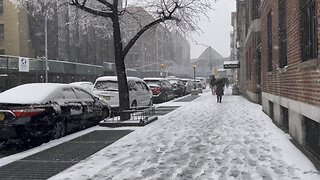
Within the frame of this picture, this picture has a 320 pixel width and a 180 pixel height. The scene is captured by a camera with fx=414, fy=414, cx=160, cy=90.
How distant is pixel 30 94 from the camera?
9.85 metres

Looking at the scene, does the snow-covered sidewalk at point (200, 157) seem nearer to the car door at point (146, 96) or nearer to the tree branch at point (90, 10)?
the tree branch at point (90, 10)

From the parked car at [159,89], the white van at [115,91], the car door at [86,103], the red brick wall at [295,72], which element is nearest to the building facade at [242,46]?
the parked car at [159,89]

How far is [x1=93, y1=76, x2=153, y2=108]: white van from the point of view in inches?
641

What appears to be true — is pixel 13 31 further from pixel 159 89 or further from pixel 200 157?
pixel 200 157

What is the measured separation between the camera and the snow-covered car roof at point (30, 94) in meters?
9.32

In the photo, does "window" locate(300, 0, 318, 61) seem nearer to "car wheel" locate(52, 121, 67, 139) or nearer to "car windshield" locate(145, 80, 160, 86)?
"car wheel" locate(52, 121, 67, 139)

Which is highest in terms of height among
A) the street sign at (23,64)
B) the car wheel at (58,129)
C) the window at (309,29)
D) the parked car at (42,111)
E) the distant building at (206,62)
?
the distant building at (206,62)

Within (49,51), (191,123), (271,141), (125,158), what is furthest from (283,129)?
(49,51)

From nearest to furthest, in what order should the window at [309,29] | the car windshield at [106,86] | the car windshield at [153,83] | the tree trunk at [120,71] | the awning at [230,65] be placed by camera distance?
the window at [309,29] < the tree trunk at [120,71] < the car windshield at [106,86] < the car windshield at [153,83] < the awning at [230,65]

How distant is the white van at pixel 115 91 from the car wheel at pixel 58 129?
571cm

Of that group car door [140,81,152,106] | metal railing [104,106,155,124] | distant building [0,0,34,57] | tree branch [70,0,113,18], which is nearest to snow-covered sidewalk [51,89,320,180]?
metal railing [104,106,155,124]

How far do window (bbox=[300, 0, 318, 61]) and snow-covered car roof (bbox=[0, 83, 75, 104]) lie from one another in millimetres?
5856

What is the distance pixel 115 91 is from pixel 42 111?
23.5 ft

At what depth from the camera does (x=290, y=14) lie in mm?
9391
